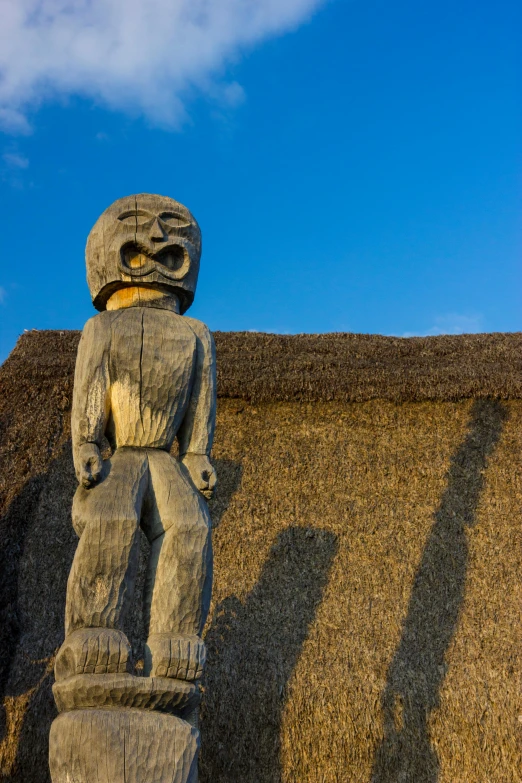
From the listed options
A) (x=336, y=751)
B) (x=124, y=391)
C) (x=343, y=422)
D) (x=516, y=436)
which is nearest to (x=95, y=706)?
(x=124, y=391)

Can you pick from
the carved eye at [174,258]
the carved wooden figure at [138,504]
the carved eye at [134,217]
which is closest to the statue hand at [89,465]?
the carved wooden figure at [138,504]

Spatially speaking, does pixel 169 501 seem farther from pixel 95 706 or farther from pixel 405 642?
pixel 405 642

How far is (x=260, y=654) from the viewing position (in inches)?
250

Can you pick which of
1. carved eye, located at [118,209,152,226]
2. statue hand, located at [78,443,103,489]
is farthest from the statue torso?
carved eye, located at [118,209,152,226]

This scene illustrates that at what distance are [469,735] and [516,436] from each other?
3.25 m

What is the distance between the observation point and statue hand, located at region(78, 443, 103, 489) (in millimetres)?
3760

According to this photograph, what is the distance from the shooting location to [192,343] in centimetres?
422

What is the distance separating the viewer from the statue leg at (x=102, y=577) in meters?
3.40

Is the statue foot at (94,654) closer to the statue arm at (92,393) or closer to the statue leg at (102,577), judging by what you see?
the statue leg at (102,577)

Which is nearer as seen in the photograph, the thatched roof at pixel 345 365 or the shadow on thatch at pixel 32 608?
the shadow on thatch at pixel 32 608

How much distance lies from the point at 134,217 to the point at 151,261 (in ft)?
0.85

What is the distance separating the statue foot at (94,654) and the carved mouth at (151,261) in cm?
179

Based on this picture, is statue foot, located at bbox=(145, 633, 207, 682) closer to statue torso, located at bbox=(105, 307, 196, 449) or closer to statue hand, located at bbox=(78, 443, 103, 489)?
statue hand, located at bbox=(78, 443, 103, 489)

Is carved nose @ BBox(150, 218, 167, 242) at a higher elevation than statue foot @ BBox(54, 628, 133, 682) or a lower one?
higher
